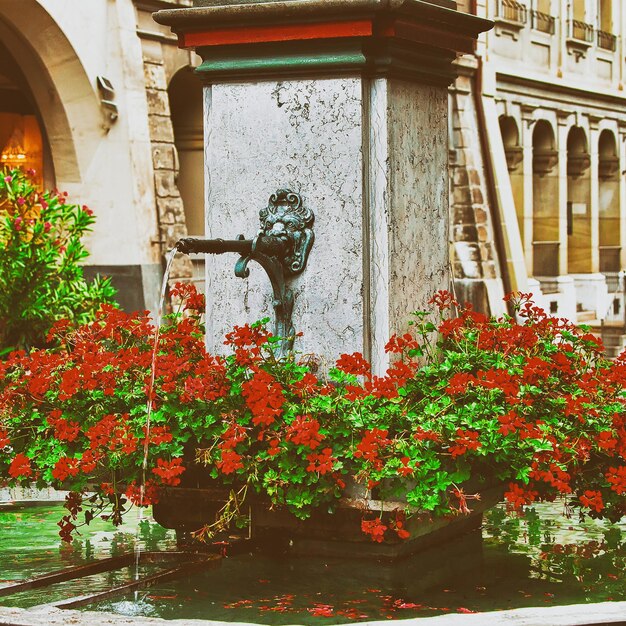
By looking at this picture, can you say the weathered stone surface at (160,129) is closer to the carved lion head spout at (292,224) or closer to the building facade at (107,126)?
the building facade at (107,126)

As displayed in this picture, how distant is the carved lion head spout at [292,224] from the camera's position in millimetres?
6348

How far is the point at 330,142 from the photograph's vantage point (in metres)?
6.35

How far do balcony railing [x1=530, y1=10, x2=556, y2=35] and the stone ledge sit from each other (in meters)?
26.5

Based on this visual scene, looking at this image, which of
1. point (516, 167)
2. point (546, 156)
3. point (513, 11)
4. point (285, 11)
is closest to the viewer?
point (285, 11)

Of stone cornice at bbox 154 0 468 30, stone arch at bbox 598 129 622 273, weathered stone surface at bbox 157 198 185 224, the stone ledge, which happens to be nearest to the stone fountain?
stone cornice at bbox 154 0 468 30

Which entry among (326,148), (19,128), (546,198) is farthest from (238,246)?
(546,198)

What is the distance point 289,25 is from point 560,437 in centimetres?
193

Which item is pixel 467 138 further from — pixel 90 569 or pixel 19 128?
pixel 90 569

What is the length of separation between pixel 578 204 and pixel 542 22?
16.2ft

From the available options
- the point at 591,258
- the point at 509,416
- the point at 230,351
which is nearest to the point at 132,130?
the point at 230,351

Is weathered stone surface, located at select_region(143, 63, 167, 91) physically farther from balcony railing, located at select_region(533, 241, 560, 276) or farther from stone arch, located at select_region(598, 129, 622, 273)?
stone arch, located at select_region(598, 129, 622, 273)

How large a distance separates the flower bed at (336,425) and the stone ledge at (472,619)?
895mm

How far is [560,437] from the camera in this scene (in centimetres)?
588

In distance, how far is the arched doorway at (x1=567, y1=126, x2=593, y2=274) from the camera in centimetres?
3375
